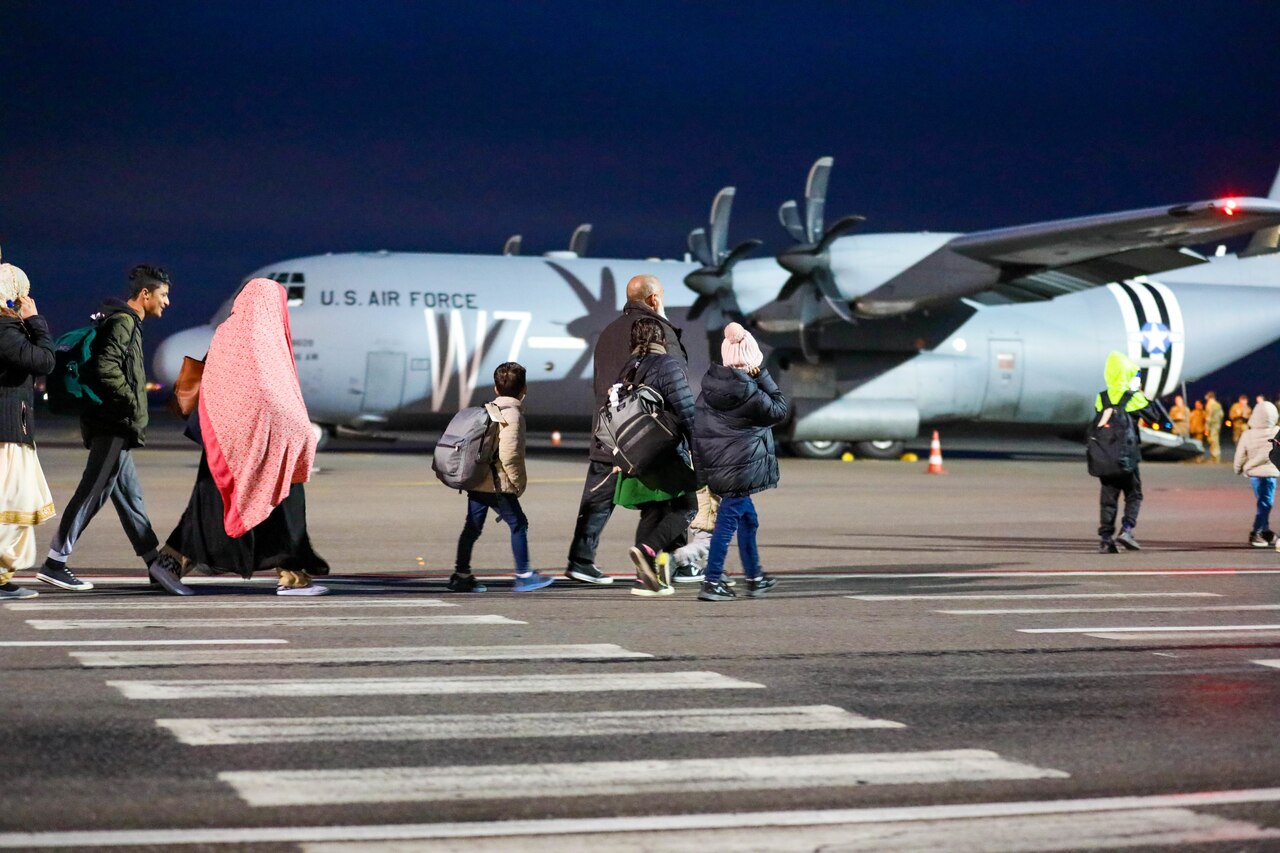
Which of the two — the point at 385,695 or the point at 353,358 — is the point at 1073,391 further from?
the point at 385,695

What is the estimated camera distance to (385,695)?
20.0ft

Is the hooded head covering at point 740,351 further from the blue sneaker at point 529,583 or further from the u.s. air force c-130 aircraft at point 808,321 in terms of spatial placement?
the u.s. air force c-130 aircraft at point 808,321

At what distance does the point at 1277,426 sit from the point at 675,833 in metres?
10.3

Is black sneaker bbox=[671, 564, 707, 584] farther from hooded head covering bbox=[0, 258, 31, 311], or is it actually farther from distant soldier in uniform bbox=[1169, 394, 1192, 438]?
distant soldier in uniform bbox=[1169, 394, 1192, 438]

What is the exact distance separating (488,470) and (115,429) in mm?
2184

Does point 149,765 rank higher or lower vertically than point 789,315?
lower

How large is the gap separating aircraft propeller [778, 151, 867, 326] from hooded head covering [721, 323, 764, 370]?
675 inches

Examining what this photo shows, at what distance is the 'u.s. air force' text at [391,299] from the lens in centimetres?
2620

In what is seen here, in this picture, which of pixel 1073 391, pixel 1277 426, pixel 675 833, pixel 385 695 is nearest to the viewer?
pixel 675 833

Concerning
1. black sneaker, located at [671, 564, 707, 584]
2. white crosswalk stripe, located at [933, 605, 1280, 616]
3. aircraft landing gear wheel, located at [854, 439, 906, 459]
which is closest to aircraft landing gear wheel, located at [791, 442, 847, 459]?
aircraft landing gear wheel, located at [854, 439, 906, 459]

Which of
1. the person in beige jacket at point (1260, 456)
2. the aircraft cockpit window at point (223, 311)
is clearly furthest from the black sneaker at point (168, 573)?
the aircraft cockpit window at point (223, 311)

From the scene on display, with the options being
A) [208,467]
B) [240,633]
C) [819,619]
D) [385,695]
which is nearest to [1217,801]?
[385,695]

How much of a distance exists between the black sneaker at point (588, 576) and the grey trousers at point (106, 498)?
2597 mm

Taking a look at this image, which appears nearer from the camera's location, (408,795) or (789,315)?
(408,795)
